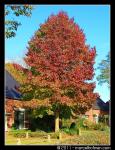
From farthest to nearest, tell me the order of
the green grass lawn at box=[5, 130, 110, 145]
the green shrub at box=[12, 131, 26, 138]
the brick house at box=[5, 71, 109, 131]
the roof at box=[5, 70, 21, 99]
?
the roof at box=[5, 70, 21, 99]
the brick house at box=[5, 71, 109, 131]
the green shrub at box=[12, 131, 26, 138]
the green grass lawn at box=[5, 130, 110, 145]

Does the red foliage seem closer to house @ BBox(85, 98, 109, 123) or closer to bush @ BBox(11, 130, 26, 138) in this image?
house @ BBox(85, 98, 109, 123)

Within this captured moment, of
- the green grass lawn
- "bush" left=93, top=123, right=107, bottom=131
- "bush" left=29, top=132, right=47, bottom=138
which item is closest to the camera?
the green grass lawn

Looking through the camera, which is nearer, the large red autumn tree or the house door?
the house door

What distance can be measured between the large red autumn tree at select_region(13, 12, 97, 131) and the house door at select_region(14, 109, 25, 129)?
102cm

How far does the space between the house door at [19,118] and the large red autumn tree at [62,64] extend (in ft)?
3.36

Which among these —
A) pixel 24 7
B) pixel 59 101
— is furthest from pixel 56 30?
pixel 24 7

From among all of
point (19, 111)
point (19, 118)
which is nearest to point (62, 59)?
point (19, 111)

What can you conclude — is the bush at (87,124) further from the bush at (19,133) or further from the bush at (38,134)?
the bush at (19,133)

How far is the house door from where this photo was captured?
9.52m

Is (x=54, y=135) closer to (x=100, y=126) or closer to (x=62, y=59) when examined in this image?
(x=100, y=126)

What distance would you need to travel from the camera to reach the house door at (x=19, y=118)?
31.2 ft

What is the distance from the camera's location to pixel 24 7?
6785mm

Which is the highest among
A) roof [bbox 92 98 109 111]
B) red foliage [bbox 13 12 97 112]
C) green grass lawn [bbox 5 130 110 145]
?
red foliage [bbox 13 12 97 112]

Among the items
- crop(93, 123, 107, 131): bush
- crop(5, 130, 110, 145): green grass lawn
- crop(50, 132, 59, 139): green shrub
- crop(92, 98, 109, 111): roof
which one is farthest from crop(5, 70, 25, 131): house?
crop(92, 98, 109, 111): roof
